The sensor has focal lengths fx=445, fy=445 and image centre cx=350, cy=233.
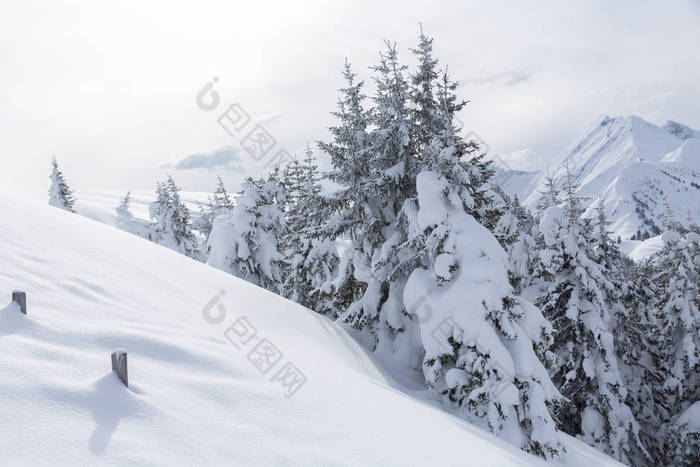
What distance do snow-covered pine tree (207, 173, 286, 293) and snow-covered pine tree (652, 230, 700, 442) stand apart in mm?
18822

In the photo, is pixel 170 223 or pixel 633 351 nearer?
pixel 633 351

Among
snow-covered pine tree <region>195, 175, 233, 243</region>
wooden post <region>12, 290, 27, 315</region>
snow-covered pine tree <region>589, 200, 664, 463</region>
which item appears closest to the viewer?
wooden post <region>12, 290, 27, 315</region>

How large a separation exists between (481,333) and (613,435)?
32.0ft

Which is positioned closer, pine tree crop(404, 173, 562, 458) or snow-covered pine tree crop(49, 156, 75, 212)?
pine tree crop(404, 173, 562, 458)

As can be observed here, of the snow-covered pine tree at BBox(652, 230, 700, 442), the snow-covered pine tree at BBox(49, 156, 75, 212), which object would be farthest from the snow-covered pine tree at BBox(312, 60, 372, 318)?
the snow-covered pine tree at BBox(49, 156, 75, 212)

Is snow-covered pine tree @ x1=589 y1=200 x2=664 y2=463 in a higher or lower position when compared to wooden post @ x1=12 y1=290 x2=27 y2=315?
lower

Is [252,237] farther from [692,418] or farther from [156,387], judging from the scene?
[692,418]

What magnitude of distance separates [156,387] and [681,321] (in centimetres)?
2258

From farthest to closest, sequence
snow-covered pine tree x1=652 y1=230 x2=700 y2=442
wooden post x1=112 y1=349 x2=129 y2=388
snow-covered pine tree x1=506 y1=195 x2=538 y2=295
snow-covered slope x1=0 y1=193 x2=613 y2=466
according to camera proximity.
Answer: snow-covered pine tree x1=652 y1=230 x2=700 y2=442 < snow-covered pine tree x1=506 y1=195 x2=538 y2=295 < wooden post x1=112 y1=349 x2=129 y2=388 < snow-covered slope x1=0 y1=193 x2=613 y2=466

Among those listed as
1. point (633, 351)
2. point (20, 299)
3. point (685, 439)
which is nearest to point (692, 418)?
point (685, 439)

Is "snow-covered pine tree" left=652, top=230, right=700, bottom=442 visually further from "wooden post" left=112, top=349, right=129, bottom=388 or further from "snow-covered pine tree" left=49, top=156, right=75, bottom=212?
"snow-covered pine tree" left=49, top=156, right=75, bottom=212

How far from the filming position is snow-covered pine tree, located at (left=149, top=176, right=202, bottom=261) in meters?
37.5

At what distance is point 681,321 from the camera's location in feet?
64.8

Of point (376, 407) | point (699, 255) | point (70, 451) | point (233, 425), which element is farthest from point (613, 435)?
point (70, 451)
